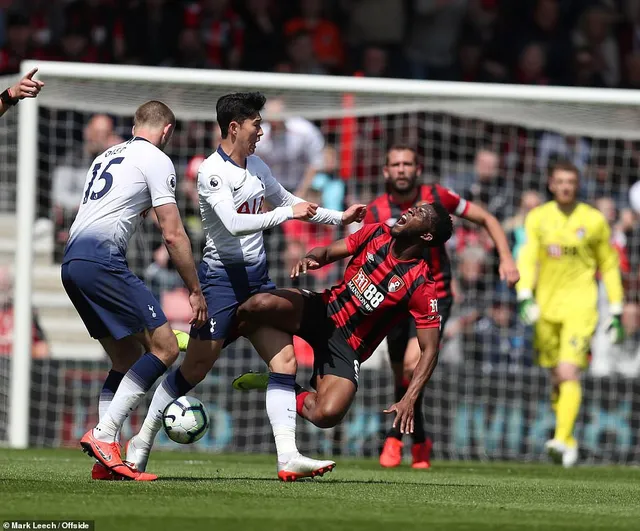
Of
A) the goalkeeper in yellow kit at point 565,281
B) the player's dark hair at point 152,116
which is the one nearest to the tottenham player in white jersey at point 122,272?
the player's dark hair at point 152,116

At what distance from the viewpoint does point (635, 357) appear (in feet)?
48.1

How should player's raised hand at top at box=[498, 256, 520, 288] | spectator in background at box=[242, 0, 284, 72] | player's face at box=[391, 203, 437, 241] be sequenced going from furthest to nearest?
1. spectator in background at box=[242, 0, 284, 72]
2. player's raised hand at top at box=[498, 256, 520, 288]
3. player's face at box=[391, 203, 437, 241]

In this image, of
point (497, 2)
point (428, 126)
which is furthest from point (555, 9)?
point (428, 126)

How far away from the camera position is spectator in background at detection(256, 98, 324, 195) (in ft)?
45.9

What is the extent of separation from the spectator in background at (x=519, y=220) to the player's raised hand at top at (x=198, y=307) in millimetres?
6844

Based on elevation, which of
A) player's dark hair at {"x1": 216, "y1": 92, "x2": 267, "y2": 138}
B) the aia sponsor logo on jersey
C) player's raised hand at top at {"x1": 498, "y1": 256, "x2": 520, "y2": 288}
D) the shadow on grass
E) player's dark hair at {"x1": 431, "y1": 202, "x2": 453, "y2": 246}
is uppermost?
player's dark hair at {"x1": 216, "y1": 92, "x2": 267, "y2": 138}

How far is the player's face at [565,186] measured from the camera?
→ 12.1 m

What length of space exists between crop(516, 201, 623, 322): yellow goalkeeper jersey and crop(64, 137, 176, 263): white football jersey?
514 cm

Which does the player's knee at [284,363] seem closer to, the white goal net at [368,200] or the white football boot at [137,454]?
the white football boot at [137,454]

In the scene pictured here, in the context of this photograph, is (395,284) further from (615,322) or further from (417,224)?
(615,322)

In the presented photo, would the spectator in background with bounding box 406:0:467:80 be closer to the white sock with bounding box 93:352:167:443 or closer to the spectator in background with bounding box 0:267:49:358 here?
the spectator in background with bounding box 0:267:49:358

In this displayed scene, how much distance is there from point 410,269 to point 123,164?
6.49 feet

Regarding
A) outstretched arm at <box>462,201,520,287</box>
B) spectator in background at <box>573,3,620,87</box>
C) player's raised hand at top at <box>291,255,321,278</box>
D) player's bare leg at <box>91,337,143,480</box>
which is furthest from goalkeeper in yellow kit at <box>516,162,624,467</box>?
spectator in background at <box>573,3,620,87</box>

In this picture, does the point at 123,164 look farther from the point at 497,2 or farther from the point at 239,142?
the point at 497,2
